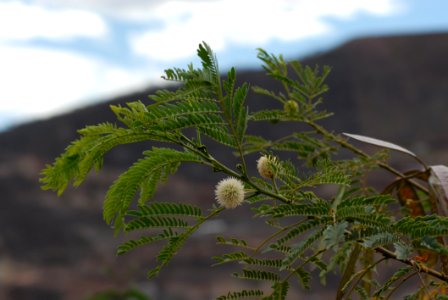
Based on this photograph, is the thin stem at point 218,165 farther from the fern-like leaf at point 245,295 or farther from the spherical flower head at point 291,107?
the spherical flower head at point 291,107

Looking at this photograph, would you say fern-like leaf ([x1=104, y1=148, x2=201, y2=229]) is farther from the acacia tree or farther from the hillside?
the hillside

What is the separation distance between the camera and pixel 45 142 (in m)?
17.7

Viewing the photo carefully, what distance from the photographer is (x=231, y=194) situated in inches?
29.6

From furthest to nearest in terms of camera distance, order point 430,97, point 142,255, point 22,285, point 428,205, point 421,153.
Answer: point 430,97 → point 421,153 → point 142,255 → point 22,285 → point 428,205

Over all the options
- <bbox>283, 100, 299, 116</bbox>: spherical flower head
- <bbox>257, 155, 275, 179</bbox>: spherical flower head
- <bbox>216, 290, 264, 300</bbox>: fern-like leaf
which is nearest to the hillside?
<bbox>283, 100, 299, 116</bbox>: spherical flower head

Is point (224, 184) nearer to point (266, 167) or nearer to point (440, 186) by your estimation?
point (266, 167)

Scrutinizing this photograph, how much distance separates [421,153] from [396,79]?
12.9 ft

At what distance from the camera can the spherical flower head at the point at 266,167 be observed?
→ 2.53ft

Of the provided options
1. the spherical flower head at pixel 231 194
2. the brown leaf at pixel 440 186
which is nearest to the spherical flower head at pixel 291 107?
the brown leaf at pixel 440 186

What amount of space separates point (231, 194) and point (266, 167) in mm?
50

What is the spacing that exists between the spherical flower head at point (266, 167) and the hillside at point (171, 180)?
1124 cm

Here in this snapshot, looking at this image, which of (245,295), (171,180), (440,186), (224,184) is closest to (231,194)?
(224,184)

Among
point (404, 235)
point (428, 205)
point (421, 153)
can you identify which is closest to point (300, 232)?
point (404, 235)

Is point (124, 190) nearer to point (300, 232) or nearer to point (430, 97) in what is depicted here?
point (300, 232)
